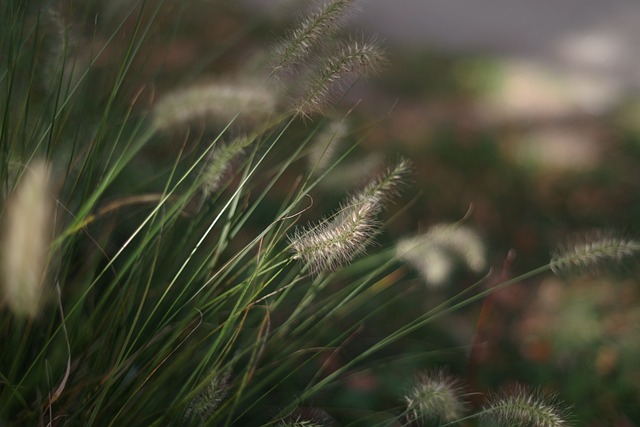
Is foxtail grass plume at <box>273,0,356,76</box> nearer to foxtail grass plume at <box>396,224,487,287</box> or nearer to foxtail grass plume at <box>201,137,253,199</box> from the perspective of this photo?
foxtail grass plume at <box>201,137,253,199</box>

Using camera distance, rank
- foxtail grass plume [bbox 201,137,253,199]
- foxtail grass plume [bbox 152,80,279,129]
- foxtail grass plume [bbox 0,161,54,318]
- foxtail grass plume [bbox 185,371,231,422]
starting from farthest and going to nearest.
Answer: foxtail grass plume [bbox 152,80,279,129]
foxtail grass plume [bbox 201,137,253,199]
foxtail grass plume [bbox 185,371,231,422]
foxtail grass plume [bbox 0,161,54,318]

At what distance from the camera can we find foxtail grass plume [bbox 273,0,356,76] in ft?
5.77

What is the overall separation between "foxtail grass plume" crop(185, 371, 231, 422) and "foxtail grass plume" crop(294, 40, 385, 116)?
2.13ft

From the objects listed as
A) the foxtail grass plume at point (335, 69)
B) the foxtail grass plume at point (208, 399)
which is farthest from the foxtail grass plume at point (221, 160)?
the foxtail grass plume at point (208, 399)

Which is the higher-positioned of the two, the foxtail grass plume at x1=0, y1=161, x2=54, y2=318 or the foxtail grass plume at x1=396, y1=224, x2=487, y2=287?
the foxtail grass plume at x1=0, y1=161, x2=54, y2=318

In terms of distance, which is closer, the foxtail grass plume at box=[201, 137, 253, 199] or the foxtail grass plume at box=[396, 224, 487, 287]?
the foxtail grass plume at box=[201, 137, 253, 199]

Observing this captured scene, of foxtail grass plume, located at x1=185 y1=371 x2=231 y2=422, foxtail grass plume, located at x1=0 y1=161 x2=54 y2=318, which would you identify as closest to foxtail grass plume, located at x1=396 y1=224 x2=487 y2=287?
foxtail grass plume, located at x1=185 y1=371 x2=231 y2=422

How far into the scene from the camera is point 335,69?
1754 mm

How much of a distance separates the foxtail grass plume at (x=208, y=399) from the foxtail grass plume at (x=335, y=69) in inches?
25.6

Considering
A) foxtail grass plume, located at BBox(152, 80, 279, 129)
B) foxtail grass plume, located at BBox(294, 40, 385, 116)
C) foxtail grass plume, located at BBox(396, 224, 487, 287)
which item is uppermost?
foxtail grass plume, located at BBox(294, 40, 385, 116)

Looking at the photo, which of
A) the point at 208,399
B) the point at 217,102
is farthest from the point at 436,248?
the point at 208,399

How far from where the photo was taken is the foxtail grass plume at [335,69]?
175 centimetres

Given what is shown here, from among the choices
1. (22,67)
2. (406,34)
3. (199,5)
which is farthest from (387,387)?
(406,34)

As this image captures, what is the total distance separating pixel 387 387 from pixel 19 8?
5.54ft
